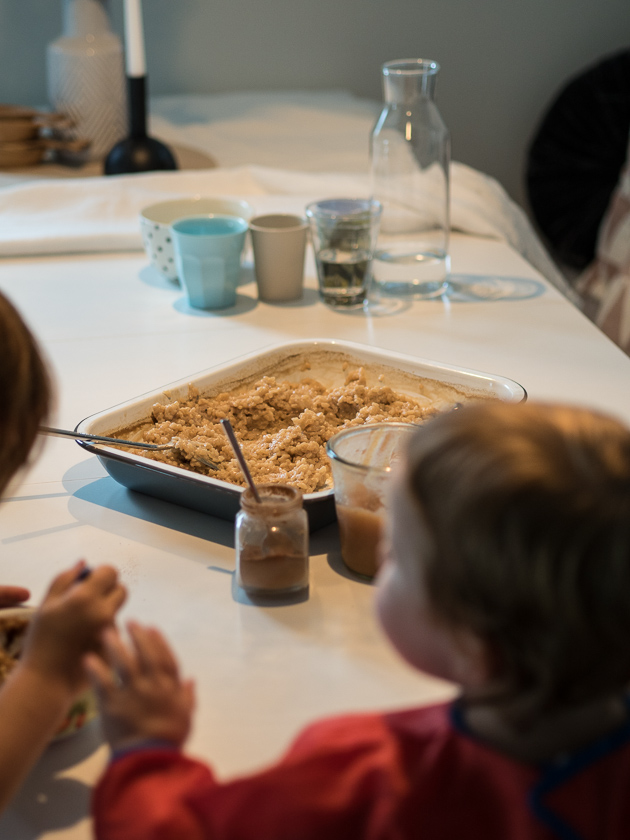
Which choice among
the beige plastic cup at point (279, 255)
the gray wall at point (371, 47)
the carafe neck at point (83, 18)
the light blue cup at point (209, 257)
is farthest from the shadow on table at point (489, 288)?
the gray wall at point (371, 47)

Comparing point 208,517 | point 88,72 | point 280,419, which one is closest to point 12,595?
point 208,517

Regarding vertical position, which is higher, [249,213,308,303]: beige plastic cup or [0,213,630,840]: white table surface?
[249,213,308,303]: beige plastic cup

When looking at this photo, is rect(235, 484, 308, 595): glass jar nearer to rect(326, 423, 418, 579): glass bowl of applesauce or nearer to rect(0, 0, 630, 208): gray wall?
rect(326, 423, 418, 579): glass bowl of applesauce

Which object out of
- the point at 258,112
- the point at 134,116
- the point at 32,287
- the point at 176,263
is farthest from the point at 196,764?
the point at 258,112

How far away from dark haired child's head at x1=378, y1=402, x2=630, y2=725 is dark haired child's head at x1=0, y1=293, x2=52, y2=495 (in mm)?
323

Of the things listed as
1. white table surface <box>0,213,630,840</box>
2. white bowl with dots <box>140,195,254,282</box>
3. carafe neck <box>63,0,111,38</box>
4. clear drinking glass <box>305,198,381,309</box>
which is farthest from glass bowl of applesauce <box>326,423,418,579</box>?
carafe neck <box>63,0,111,38</box>

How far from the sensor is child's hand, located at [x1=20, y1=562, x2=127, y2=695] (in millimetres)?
605

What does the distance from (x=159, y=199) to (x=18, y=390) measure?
1241 mm

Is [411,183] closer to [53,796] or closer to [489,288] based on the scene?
[489,288]

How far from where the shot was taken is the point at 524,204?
337cm

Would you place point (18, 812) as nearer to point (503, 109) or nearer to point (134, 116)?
point (134, 116)

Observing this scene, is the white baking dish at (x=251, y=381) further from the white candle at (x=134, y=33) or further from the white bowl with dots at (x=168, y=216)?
the white candle at (x=134, y=33)

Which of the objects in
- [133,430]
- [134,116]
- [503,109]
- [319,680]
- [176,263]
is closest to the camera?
[319,680]

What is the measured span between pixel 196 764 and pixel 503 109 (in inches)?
122
